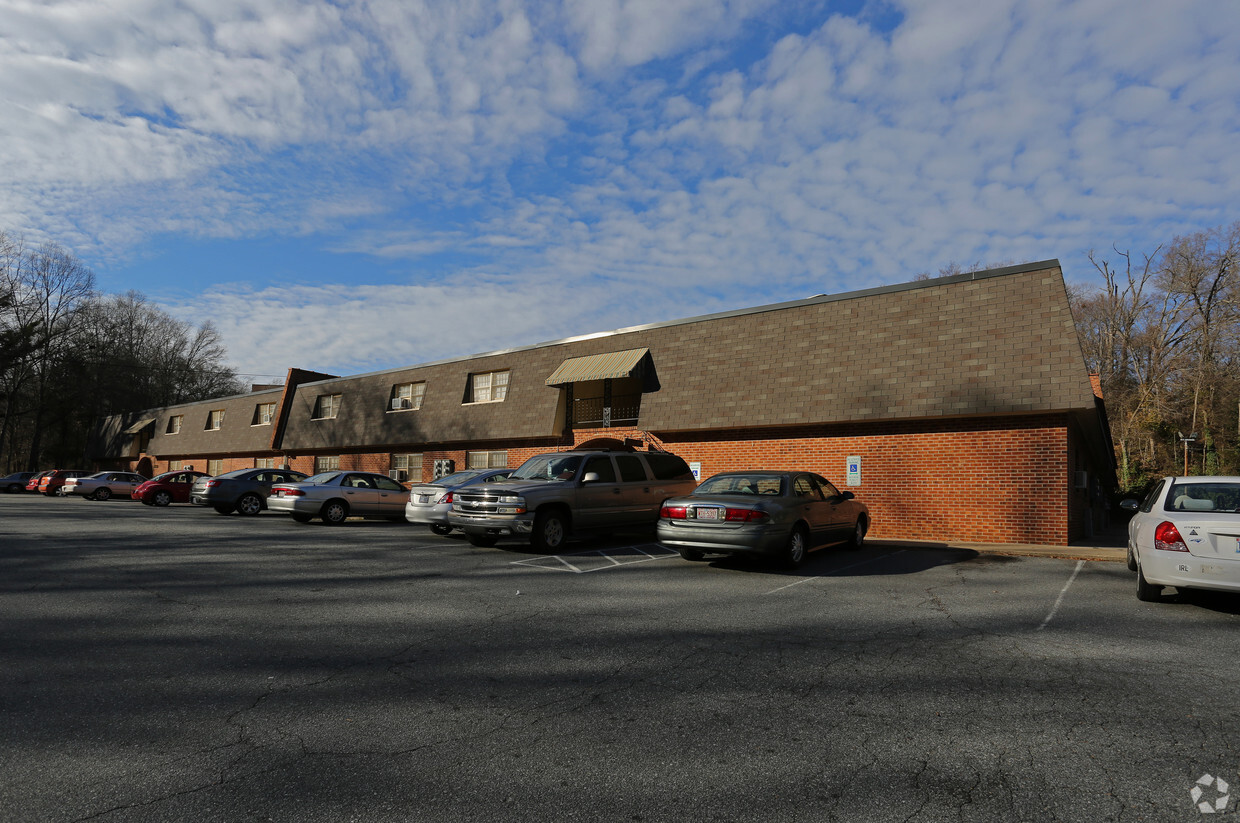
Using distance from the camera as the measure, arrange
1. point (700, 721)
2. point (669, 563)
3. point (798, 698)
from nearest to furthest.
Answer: point (700, 721) → point (798, 698) → point (669, 563)

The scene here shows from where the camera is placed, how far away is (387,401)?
29.7m

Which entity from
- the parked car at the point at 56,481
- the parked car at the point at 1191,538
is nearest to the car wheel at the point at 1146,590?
the parked car at the point at 1191,538

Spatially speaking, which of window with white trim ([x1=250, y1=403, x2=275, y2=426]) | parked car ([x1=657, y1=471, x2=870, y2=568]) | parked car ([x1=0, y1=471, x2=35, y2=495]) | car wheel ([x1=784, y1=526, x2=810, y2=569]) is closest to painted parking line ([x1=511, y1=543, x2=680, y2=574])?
parked car ([x1=657, y1=471, x2=870, y2=568])

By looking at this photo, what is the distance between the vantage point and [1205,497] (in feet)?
27.3

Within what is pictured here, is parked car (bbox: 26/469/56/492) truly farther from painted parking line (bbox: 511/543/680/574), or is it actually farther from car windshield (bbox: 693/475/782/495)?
car windshield (bbox: 693/475/782/495)

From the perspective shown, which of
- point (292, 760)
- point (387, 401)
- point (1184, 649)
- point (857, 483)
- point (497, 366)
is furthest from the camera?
point (387, 401)

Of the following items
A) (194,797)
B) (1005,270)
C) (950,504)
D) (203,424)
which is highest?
(1005,270)

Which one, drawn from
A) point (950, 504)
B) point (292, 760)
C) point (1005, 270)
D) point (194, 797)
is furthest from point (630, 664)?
point (1005, 270)

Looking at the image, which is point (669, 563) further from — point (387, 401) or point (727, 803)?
point (387, 401)

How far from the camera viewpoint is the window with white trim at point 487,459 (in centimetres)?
2525

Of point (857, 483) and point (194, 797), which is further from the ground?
point (857, 483)

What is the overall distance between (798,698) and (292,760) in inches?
123

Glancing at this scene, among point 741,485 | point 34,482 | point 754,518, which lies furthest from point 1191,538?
point 34,482

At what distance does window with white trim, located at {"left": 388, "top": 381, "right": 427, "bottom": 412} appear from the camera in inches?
1131
